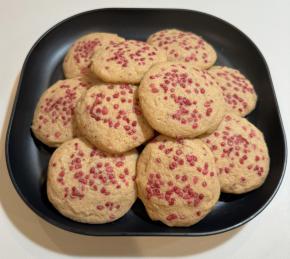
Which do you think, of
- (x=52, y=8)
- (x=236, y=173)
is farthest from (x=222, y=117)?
(x=52, y=8)

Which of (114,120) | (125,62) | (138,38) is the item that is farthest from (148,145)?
(138,38)

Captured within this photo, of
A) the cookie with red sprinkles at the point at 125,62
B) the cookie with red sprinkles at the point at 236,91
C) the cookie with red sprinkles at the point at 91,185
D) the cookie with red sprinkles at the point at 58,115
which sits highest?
the cookie with red sprinkles at the point at 125,62

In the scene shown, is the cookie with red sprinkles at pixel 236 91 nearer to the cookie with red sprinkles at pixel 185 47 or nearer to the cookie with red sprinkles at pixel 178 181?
the cookie with red sprinkles at pixel 185 47

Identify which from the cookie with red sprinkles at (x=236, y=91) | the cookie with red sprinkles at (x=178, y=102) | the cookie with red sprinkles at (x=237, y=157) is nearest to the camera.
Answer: the cookie with red sprinkles at (x=178, y=102)

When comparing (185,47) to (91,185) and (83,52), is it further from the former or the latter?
(91,185)

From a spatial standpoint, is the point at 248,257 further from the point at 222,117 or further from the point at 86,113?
the point at 86,113

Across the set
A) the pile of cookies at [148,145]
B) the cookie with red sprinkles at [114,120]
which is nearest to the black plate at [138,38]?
the pile of cookies at [148,145]

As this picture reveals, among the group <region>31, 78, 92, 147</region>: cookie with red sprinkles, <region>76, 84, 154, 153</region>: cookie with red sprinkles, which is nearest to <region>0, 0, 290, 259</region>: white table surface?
<region>31, 78, 92, 147</region>: cookie with red sprinkles

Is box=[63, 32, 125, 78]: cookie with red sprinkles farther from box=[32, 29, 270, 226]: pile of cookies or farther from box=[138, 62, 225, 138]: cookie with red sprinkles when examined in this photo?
box=[138, 62, 225, 138]: cookie with red sprinkles
